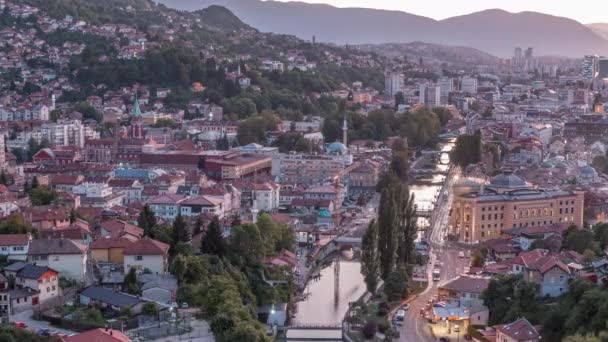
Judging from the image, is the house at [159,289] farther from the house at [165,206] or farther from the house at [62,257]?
the house at [165,206]

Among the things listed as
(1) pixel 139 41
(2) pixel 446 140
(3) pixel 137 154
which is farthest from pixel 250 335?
(1) pixel 139 41

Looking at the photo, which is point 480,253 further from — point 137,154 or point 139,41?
point 139,41

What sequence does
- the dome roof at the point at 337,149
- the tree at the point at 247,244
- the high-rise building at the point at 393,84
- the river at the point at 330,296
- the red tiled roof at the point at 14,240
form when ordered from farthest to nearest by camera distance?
the high-rise building at the point at 393,84, the dome roof at the point at 337,149, the tree at the point at 247,244, the river at the point at 330,296, the red tiled roof at the point at 14,240

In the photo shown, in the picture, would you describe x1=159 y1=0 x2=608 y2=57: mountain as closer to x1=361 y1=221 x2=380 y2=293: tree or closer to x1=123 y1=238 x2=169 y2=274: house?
x1=361 y1=221 x2=380 y2=293: tree

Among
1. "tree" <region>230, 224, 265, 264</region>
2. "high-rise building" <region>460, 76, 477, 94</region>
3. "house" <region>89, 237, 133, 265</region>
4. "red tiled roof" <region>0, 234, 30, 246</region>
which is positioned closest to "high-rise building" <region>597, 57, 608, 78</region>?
"high-rise building" <region>460, 76, 477, 94</region>

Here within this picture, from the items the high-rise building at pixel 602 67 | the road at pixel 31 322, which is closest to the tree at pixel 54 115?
the road at pixel 31 322

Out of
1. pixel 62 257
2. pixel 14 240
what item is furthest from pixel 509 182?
pixel 14 240

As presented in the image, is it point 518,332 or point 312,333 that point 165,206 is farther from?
point 518,332
